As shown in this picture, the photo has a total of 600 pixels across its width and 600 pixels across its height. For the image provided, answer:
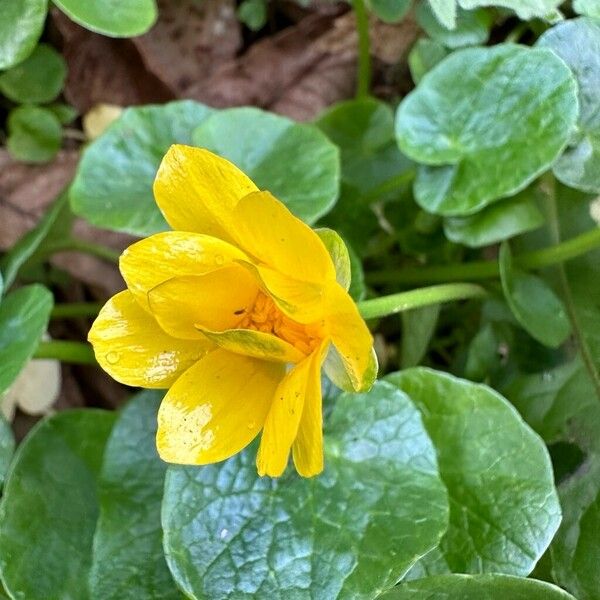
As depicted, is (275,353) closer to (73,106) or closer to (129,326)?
(129,326)

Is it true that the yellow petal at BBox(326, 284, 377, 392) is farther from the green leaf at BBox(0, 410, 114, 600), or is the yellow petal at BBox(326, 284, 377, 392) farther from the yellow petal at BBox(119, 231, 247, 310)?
the green leaf at BBox(0, 410, 114, 600)

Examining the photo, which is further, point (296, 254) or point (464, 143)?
point (464, 143)

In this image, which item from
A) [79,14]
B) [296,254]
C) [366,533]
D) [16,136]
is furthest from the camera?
[16,136]

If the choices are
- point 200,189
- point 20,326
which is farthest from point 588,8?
point 20,326

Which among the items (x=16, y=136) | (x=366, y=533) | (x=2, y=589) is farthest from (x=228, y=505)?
(x=16, y=136)

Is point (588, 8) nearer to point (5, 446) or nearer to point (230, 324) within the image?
point (230, 324)

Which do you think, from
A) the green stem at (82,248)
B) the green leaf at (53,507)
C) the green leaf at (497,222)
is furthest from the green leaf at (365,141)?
the green leaf at (53,507)

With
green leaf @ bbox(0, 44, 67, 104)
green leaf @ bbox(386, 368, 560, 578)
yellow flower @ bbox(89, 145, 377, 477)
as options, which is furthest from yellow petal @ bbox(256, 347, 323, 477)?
green leaf @ bbox(0, 44, 67, 104)

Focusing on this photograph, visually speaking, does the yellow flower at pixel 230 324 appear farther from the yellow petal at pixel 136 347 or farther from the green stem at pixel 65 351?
the green stem at pixel 65 351
